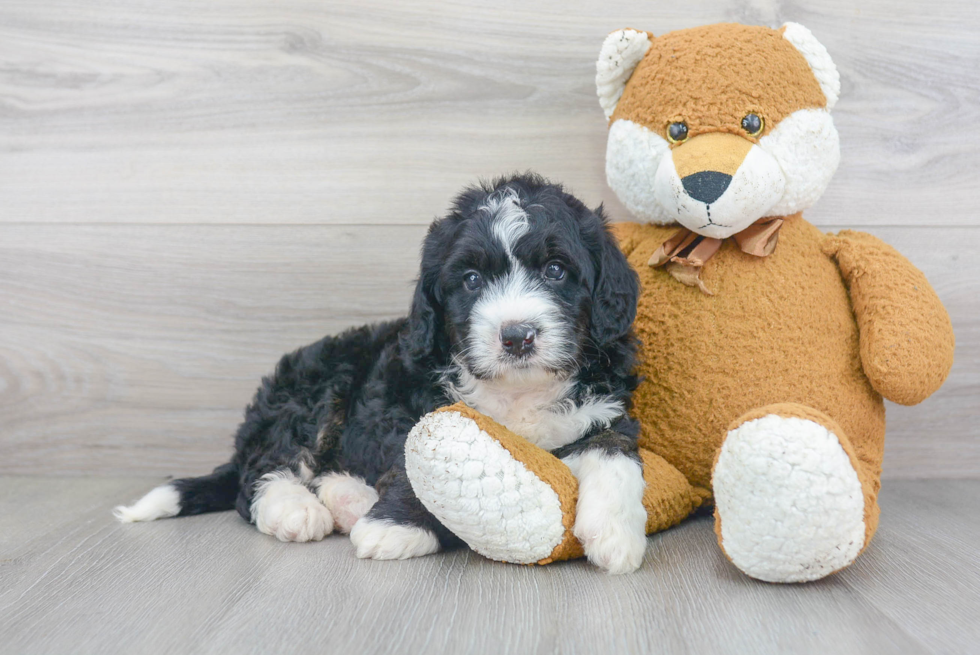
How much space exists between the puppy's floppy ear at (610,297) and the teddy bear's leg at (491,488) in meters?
0.35

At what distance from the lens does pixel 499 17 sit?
8.46ft

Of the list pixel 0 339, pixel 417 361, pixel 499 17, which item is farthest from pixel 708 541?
pixel 0 339

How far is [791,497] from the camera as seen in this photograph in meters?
1.44

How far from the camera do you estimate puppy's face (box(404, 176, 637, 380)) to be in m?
1.72

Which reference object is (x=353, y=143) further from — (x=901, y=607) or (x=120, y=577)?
(x=901, y=607)

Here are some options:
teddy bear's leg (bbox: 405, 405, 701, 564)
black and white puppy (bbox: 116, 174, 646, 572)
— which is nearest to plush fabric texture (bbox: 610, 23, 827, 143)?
black and white puppy (bbox: 116, 174, 646, 572)

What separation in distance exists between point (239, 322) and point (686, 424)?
153 cm

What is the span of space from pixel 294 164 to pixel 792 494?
1.90m

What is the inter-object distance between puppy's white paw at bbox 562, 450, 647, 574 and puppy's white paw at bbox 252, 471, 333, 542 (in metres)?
0.70

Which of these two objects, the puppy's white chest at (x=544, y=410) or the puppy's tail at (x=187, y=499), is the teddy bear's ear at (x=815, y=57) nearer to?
the puppy's white chest at (x=544, y=410)

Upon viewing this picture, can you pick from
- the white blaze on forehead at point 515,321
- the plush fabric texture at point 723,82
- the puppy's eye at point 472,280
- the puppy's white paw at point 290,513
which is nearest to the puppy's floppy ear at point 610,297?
the white blaze on forehead at point 515,321

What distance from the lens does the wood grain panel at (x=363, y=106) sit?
100 inches

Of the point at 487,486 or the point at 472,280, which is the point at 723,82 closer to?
the point at 472,280

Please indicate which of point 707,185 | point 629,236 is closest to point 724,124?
point 707,185
